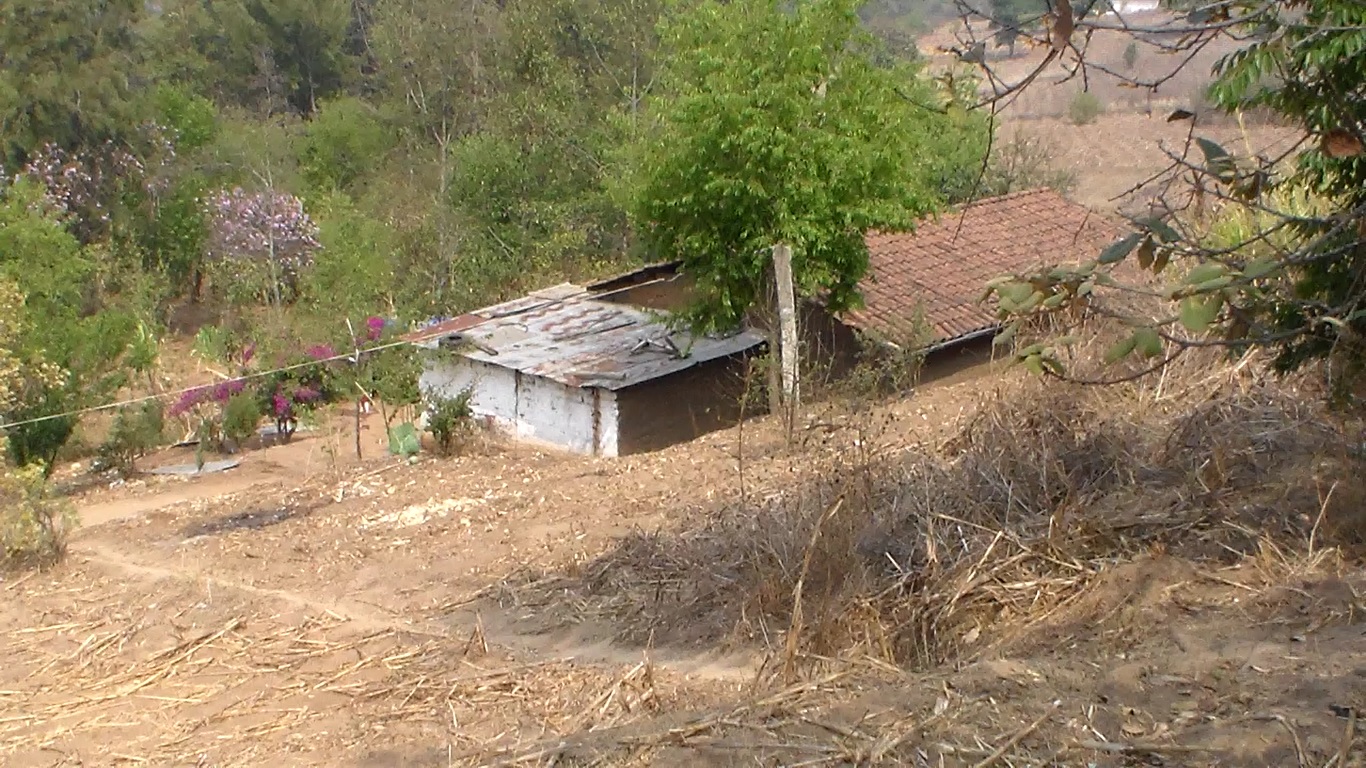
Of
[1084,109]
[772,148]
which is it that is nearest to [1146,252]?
[772,148]

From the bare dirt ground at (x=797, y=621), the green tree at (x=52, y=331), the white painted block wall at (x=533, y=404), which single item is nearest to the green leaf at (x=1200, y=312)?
the bare dirt ground at (x=797, y=621)

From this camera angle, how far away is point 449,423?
16.0 meters

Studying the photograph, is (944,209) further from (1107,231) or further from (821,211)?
(1107,231)

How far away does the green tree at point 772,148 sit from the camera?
14688mm

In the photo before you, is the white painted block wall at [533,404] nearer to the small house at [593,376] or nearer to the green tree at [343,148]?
the small house at [593,376]

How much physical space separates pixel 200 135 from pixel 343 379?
592 inches

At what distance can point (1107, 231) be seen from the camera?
69.6ft

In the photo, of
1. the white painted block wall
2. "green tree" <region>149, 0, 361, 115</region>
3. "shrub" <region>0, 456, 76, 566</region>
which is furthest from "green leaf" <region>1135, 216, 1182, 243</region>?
"green tree" <region>149, 0, 361, 115</region>

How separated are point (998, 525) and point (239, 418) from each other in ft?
50.9

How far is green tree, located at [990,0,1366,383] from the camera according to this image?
358cm

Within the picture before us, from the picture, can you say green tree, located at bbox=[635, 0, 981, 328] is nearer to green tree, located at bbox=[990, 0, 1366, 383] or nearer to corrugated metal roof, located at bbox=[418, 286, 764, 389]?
corrugated metal roof, located at bbox=[418, 286, 764, 389]

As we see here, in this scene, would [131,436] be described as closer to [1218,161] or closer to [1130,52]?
[1130,52]

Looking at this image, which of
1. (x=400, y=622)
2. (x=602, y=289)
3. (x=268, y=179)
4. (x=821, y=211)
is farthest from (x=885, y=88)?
(x=268, y=179)

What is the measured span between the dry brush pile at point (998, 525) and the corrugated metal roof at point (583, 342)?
7855 millimetres
